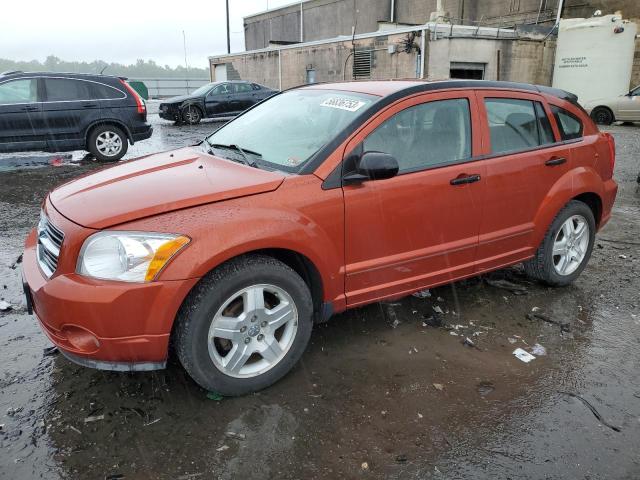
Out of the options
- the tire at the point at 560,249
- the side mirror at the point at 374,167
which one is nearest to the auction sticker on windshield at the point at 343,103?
the side mirror at the point at 374,167

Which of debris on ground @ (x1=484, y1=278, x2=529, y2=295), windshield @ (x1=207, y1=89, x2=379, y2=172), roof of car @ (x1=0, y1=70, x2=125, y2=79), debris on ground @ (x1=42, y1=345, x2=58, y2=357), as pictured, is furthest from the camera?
roof of car @ (x1=0, y1=70, x2=125, y2=79)

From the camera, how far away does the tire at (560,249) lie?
416cm

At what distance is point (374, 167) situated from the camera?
294cm

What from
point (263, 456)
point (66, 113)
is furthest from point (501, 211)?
point (66, 113)

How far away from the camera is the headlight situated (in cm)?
245

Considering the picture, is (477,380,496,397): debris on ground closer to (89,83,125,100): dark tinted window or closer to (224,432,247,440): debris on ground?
(224,432,247,440): debris on ground

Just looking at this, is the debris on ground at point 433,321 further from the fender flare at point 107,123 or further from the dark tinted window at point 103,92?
the dark tinted window at point 103,92

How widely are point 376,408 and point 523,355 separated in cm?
119

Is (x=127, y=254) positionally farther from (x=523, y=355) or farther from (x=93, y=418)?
(x=523, y=355)

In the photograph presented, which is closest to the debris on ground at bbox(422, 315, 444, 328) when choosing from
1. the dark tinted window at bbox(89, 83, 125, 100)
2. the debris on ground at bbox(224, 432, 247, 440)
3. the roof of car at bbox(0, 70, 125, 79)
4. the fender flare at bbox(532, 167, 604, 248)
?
the fender flare at bbox(532, 167, 604, 248)

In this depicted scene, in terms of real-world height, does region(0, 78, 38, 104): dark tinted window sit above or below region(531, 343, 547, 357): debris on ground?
above

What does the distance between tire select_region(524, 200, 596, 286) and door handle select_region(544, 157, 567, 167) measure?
0.39 m

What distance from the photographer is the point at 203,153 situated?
358cm

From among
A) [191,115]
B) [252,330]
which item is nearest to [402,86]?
[252,330]
